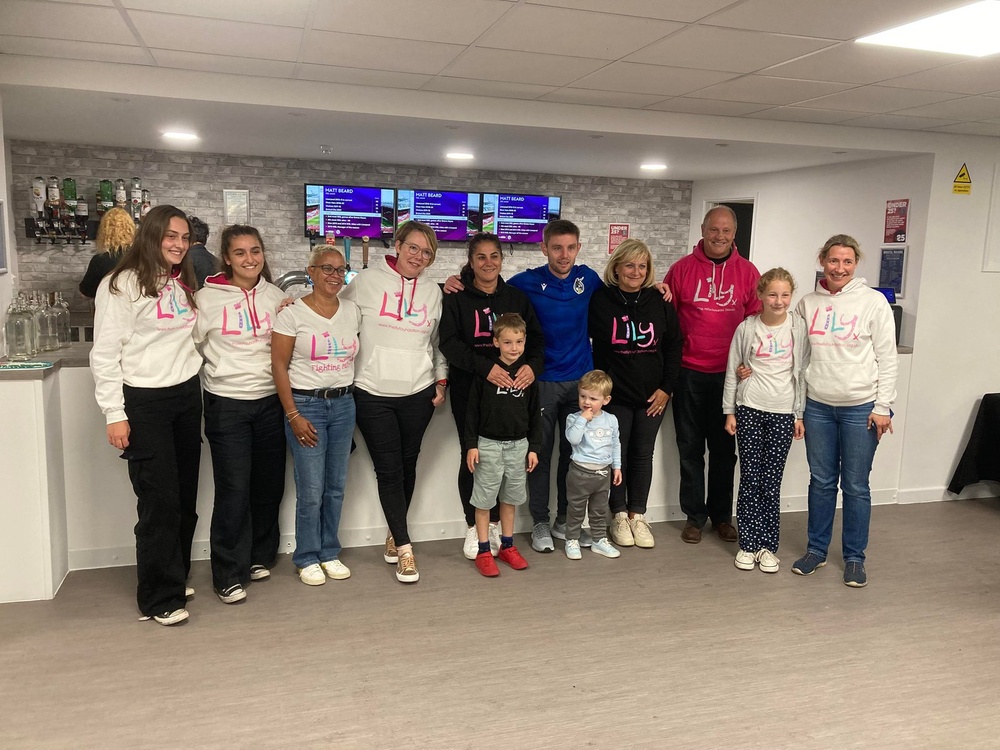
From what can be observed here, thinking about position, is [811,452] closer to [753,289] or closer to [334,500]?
[753,289]

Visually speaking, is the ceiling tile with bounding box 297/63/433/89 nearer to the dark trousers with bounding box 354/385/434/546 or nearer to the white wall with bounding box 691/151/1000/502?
the dark trousers with bounding box 354/385/434/546

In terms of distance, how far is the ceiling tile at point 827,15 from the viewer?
2.48 m

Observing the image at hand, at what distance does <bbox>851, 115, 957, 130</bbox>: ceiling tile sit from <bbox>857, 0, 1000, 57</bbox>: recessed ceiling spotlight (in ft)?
4.41

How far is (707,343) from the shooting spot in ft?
12.4

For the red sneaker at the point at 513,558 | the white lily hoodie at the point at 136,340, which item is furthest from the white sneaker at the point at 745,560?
the white lily hoodie at the point at 136,340

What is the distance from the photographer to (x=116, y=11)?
8.89 feet

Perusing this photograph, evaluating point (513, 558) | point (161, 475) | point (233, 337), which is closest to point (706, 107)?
point (513, 558)

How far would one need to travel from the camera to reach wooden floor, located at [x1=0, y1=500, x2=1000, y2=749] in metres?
2.34

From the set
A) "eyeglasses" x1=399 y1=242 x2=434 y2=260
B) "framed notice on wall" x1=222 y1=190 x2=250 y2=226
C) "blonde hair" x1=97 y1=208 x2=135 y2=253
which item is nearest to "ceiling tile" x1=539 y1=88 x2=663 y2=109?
"eyeglasses" x1=399 y1=242 x2=434 y2=260

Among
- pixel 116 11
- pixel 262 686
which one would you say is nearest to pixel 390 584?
pixel 262 686

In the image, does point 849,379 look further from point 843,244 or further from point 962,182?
point 962,182

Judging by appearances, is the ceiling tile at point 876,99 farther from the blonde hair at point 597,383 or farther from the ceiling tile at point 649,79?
the blonde hair at point 597,383

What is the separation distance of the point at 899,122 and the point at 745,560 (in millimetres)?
2744

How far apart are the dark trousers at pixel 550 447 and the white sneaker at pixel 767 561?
948mm
